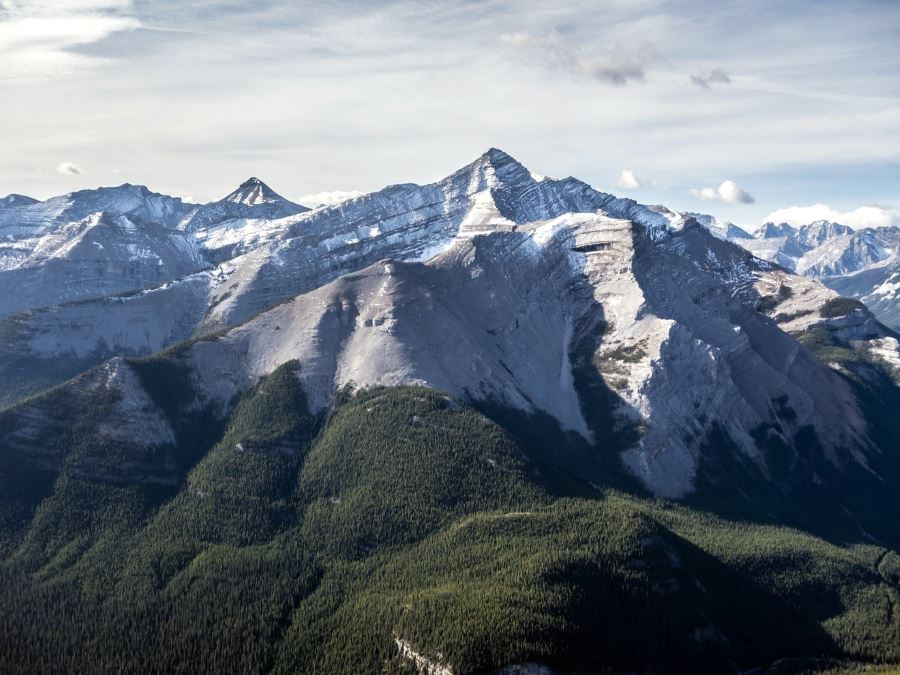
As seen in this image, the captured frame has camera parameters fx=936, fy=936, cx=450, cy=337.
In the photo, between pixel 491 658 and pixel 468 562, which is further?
pixel 468 562

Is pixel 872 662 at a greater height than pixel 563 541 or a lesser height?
lesser

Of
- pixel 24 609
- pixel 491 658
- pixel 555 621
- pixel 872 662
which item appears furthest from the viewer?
pixel 872 662

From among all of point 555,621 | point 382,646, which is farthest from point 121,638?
point 555,621

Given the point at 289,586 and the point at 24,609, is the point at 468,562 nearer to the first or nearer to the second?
the point at 289,586

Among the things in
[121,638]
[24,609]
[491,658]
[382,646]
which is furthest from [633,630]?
[24,609]

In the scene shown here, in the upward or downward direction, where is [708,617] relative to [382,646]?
downward

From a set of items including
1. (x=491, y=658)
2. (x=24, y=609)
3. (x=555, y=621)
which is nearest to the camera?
(x=491, y=658)

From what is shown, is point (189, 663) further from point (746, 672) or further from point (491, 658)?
point (746, 672)

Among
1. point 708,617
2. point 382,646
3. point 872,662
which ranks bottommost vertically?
point 872,662

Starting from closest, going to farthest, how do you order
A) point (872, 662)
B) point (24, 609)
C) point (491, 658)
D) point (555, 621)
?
point (491, 658)
point (555, 621)
point (24, 609)
point (872, 662)
